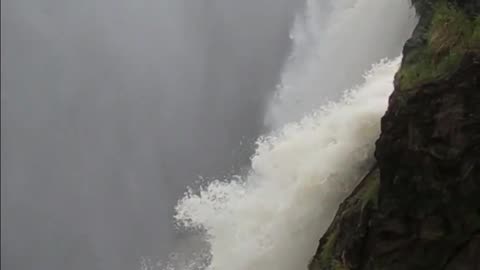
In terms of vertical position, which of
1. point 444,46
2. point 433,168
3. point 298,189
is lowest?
point 433,168

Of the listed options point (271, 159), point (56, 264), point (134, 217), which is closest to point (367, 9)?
point (271, 159)

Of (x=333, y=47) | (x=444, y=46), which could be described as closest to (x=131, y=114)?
(x=333, y=47)

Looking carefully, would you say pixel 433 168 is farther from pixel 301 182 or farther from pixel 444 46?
pixel 301 182

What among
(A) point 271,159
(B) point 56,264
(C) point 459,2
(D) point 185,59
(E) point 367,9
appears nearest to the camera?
(C) point 459,2

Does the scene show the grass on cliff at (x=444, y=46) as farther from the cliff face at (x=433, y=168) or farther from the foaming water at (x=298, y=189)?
the foaming water at (x=298, y=189)

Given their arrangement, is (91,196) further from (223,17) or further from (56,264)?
(223,17)

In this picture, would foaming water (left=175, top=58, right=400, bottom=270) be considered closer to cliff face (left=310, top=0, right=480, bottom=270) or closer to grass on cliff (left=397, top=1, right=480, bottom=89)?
grass on cliff (left=397, top=1, right=480, bottom=89)
